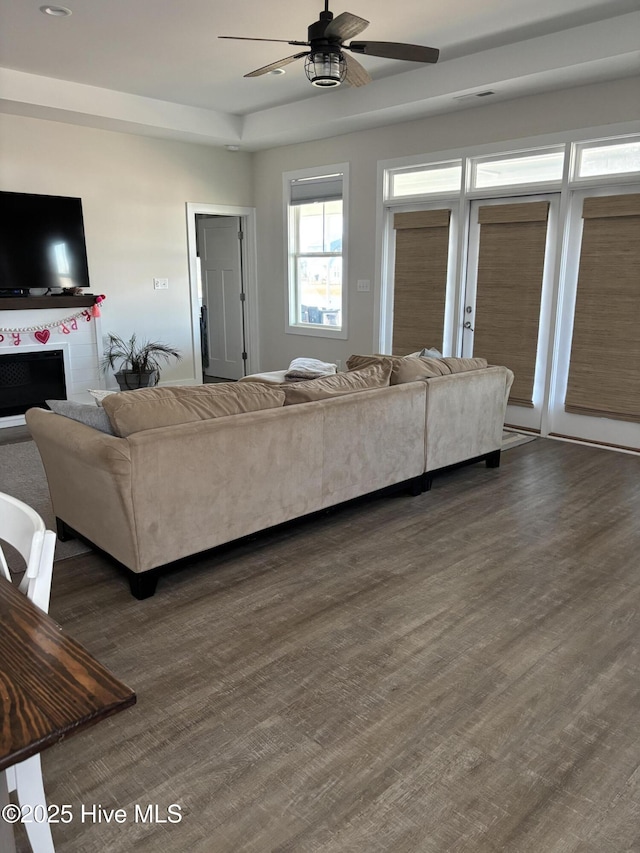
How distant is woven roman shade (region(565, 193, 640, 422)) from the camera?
191 inches

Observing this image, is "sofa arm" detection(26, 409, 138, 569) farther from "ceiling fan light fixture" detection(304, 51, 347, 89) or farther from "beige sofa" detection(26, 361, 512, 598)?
"ceiling fan light fixture" detection(304, 51, 347, 89)

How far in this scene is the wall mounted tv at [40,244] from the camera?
584 centimetres

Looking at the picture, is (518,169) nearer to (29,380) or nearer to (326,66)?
(326,66)

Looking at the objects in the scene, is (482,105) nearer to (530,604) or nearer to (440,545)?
(440,545)

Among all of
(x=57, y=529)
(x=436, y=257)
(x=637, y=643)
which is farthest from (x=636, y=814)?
(x=436, y=257)

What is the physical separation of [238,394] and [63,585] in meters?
1.20

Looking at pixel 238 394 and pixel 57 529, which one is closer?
pixel 238 394

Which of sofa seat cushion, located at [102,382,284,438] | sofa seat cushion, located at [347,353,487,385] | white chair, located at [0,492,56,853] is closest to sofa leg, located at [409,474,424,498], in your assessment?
sofa seat cushion, located at [347,353,487,385]

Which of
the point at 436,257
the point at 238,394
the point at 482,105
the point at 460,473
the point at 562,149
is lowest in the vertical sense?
the point at 460,473

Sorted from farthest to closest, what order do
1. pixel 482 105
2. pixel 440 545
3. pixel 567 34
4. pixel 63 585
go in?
pixel 482 105
pixel 567 34
pixel 440 545
pixel 63 585

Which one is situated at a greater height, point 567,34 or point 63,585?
point 567,34

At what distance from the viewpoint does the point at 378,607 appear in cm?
269

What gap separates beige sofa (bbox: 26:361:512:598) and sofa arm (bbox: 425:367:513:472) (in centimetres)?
7

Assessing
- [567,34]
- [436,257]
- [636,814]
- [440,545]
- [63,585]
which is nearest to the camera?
[636,814]
